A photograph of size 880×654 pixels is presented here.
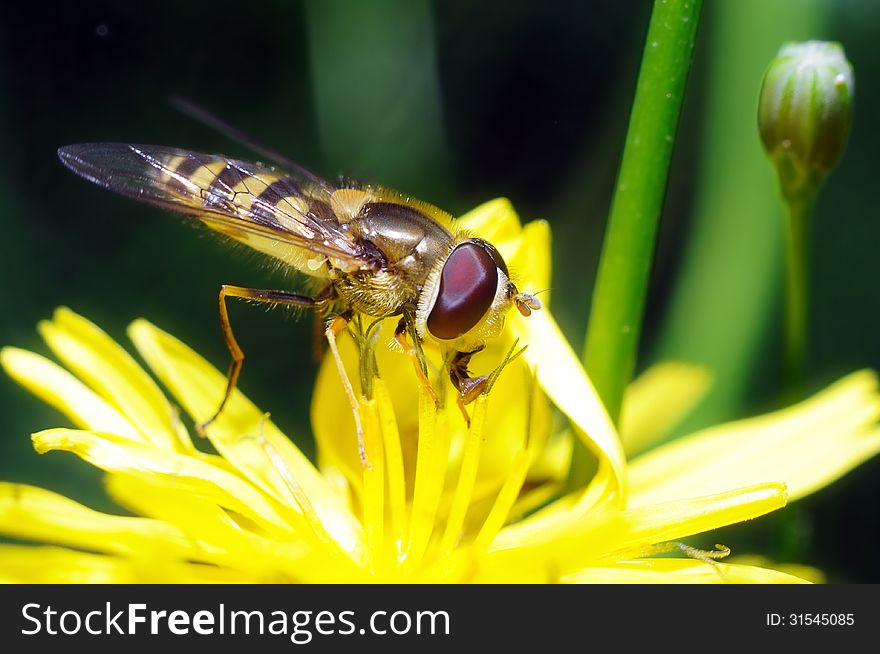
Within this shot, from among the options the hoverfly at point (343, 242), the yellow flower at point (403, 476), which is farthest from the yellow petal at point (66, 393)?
the hoverfly at point (343, 242)

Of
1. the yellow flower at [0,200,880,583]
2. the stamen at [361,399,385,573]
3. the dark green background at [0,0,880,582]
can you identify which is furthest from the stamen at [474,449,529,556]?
the dark green background at [0,0,880,582]

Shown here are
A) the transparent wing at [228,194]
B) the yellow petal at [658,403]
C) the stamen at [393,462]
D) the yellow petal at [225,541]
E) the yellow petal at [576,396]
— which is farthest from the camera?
the yellow petal at [658,403]

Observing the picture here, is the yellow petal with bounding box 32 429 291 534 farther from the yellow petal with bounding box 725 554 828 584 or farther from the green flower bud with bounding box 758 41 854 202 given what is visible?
the green flower bud with bounding box 758 41 854 202

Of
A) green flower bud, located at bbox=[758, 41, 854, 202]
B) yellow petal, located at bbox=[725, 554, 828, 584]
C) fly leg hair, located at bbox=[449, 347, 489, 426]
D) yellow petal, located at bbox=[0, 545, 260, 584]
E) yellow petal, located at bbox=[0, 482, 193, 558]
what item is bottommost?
yellow petal, located at bbox=[0, 545, 260, 584]

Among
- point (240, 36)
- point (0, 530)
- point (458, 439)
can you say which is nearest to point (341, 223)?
point (458, 439)

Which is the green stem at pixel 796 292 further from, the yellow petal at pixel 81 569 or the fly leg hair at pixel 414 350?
the yellow petal at pixel 81 569

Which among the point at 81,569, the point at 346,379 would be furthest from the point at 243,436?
the point at 81,569
